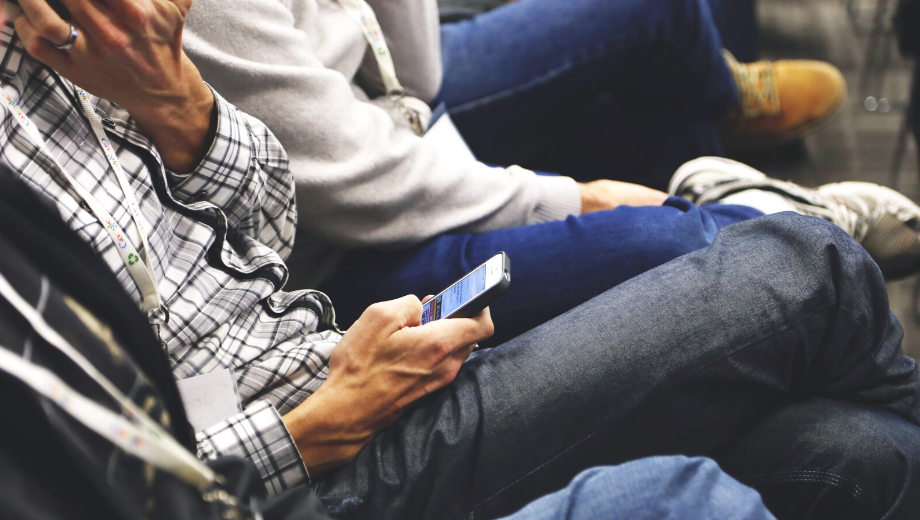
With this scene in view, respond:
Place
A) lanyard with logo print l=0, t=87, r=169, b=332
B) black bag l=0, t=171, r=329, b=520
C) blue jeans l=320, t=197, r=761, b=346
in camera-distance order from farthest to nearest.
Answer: blue jeans l=320, t=197, r=761, b=346 < lanyard with logo print l=0, t=87, r=169, b=332 < black bag l=0, t=171, r=329, b=520

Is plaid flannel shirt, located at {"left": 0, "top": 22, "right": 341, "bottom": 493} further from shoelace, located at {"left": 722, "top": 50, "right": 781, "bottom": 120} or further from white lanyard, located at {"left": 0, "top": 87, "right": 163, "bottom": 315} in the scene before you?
shoelace, located at {"left": 722, "top": 50, "right": 781, "bottom": 120}

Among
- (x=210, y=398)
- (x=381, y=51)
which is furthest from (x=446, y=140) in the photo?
(x=210, y=398)

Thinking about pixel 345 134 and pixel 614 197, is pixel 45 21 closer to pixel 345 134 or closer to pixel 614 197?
pixel 345 134

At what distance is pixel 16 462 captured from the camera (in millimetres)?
301

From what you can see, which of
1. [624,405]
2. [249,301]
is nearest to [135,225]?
[249,301]

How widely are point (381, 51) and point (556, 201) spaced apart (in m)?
0.31

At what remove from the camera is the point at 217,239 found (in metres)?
0.66

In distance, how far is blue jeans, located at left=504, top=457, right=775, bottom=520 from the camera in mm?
418

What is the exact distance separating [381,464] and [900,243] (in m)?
0.84

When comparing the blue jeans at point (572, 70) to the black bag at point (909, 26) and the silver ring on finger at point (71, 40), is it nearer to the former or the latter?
the black bag at point (909, 26)

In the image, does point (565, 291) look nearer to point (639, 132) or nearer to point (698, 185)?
point (698, 185)

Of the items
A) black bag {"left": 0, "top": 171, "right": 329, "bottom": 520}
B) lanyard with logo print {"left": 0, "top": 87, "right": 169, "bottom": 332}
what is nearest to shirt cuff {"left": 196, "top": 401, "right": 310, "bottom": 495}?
lanyard with logo print {"left": 0, "top": 87, "right": 169, "bottom": 332}

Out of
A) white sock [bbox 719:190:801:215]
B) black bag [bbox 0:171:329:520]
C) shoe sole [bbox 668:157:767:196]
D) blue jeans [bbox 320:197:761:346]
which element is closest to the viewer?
black bag [bbox 0:171:329:520]

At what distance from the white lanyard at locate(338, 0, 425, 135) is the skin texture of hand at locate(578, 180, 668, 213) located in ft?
0.84
